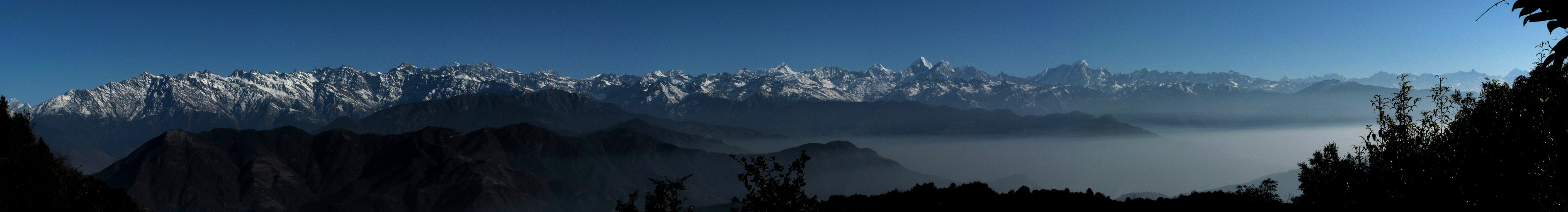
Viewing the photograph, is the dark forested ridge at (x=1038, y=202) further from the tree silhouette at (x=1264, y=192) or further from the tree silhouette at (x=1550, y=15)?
the tree silhouette at (x=1550, y=15)

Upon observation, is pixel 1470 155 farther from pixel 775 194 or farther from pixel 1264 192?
pixel 1264 192

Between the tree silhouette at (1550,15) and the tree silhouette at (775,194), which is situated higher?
the tree silhouette at (1550,15)

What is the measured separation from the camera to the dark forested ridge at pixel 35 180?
45250 mm

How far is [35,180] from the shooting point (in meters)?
46.9

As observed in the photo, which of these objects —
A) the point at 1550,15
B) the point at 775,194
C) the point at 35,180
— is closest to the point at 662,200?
the point at 775,194

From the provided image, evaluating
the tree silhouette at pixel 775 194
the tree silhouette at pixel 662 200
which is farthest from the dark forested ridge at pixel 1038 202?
the tree silhouette at pixel 775 194

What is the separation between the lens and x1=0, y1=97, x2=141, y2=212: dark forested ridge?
148 ft

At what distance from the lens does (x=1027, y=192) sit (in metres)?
55.5

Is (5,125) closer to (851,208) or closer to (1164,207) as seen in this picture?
(851,208)

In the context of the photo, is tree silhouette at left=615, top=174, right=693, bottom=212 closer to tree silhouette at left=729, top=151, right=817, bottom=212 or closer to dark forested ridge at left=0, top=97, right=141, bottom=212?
tree silhouette at left=729, top=151, right=817, bottom=212

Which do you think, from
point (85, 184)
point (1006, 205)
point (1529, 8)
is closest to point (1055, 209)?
point (1006, 205)

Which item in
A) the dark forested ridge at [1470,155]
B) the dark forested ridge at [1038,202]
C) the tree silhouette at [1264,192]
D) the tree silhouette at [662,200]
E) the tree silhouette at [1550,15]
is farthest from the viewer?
the tree silhouette at [1264,192]

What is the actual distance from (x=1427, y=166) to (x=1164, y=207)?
73.4 ft

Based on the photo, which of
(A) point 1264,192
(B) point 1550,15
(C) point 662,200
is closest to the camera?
(B) point 1550,15
